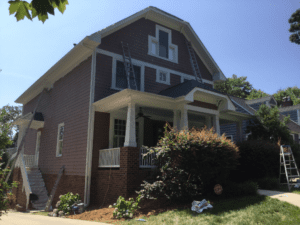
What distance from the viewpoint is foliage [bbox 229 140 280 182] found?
11.3m

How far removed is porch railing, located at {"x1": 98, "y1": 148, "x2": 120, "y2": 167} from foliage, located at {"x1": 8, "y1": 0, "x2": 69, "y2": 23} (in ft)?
24.1

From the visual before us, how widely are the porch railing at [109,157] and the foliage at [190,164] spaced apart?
2.03 meters

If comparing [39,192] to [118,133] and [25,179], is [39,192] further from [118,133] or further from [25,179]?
[118,133]

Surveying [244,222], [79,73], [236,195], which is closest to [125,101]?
[79,73]

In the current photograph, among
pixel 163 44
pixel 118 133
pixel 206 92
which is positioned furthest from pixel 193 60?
pixel 118 133

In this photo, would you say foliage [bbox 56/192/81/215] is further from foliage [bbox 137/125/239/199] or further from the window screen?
the window screen

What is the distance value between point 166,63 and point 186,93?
4.32 m

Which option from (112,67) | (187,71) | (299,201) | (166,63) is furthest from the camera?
(187,71)

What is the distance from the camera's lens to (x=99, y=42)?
37.3 feet

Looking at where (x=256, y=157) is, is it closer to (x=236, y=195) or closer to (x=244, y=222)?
(x=236, y=195)

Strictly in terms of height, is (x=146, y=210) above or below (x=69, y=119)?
below

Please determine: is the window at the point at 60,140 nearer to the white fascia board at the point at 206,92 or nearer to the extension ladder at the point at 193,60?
the white fascia board at the point at 206,92

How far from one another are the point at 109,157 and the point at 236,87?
41310mm

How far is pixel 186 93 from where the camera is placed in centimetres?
1045
